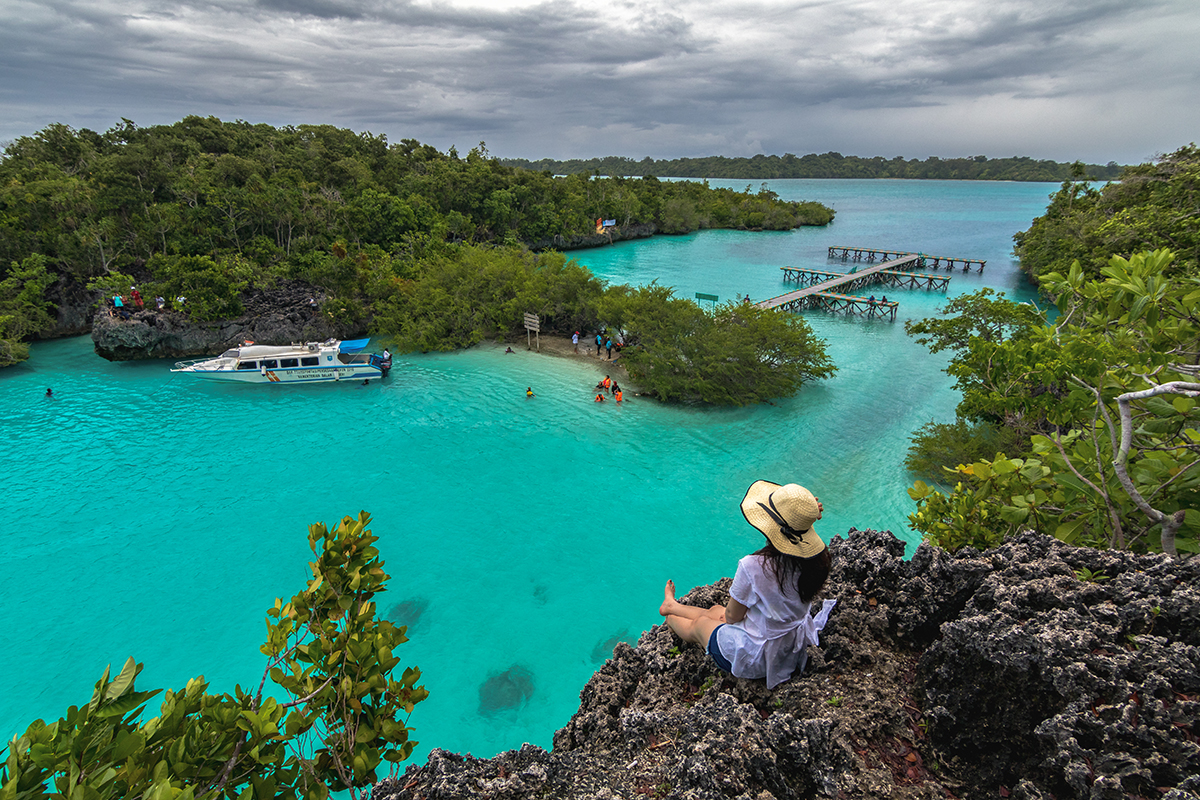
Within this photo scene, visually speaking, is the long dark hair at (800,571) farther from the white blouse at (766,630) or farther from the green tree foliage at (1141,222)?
the green tree foliage at (1141,222)

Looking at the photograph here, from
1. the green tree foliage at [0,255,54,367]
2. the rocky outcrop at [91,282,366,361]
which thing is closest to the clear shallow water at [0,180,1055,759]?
the rocky outcrop at [91,282,366,361]

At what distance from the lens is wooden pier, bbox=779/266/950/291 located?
37.2m

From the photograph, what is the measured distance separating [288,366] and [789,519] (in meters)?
20.5

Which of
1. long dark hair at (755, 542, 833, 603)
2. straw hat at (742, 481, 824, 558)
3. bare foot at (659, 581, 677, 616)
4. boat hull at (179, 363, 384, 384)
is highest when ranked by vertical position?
straw hat at (742, 481, 824, 558)

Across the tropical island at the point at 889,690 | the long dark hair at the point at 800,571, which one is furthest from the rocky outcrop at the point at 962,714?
the long dark hair at the point at 800,571

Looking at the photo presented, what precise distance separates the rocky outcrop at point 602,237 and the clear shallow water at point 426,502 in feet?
106

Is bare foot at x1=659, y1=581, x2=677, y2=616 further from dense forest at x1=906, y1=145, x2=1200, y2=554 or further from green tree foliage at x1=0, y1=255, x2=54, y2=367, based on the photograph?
green tree foliage at x1=0, y1=255, x2=54, y2=367

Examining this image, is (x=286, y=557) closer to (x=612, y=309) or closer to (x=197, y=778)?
(x=197, y=778)

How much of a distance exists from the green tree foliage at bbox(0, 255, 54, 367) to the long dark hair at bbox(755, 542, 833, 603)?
30144 mm

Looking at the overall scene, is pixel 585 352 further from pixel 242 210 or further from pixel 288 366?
pixel 242 210

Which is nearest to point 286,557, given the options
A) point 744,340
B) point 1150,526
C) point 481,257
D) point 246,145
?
point 1150,526

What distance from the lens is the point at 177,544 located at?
11117 millimetres

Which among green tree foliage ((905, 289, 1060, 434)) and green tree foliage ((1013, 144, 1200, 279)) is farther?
green tree foliage ((1013, 144, 1200, 279))

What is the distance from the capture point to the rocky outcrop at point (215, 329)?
824 inches
